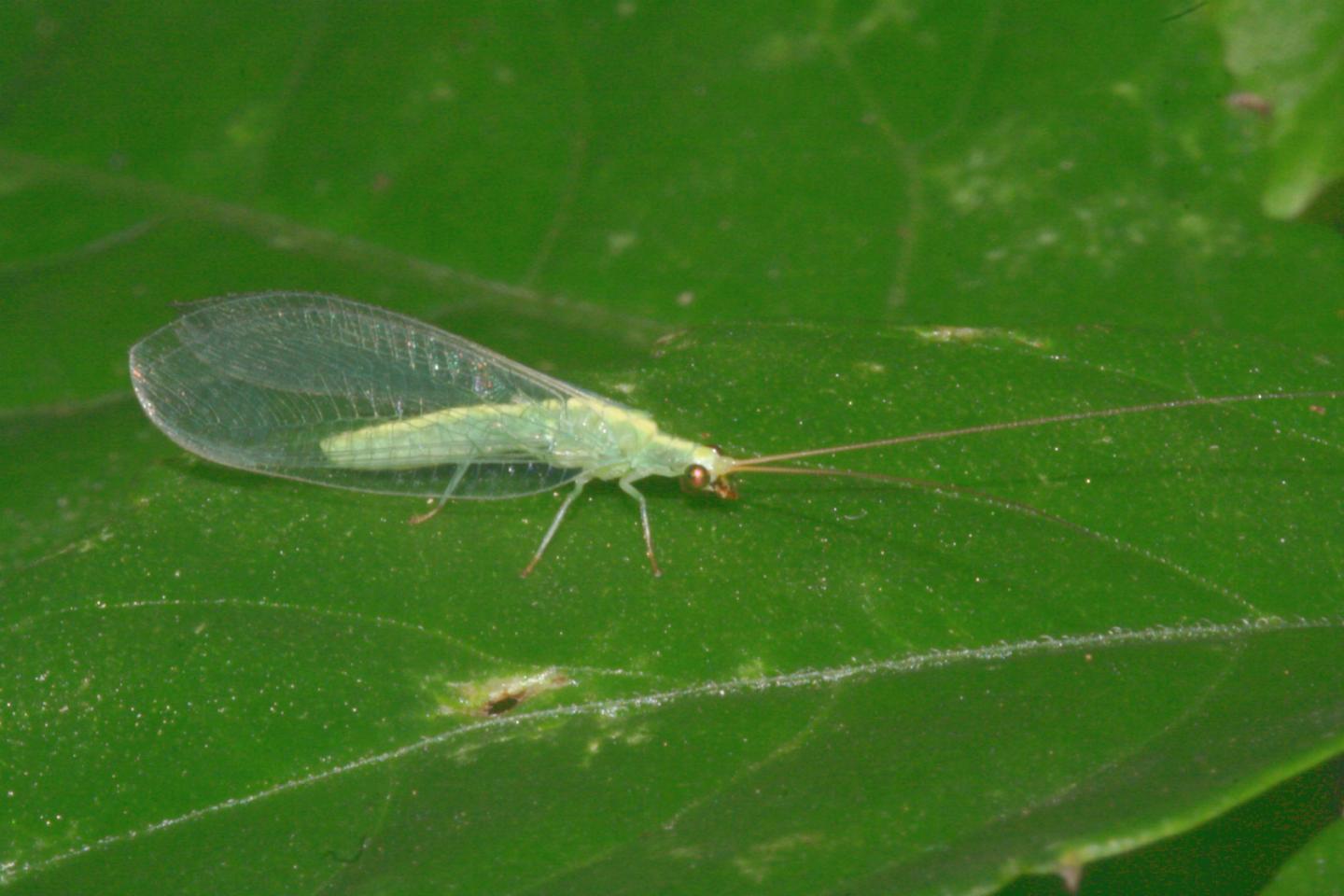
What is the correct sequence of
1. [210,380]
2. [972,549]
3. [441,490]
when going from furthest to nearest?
[210,380] < [441,490] < [972,549]

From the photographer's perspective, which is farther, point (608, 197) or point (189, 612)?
point (608, 197)

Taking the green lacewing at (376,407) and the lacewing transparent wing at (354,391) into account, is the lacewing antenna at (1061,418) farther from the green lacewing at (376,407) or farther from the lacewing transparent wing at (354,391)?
the lacewing transparent wing at (354,391)

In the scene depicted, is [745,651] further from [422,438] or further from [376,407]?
[376,407]

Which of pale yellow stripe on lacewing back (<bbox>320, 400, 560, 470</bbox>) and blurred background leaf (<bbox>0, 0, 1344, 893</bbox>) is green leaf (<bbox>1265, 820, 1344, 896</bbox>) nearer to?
blurred background leaf (<bbox>0, 0, 1344, 893</bbox>)

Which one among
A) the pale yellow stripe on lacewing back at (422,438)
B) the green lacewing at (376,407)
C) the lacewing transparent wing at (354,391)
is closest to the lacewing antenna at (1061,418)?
the green lacewing at (376,407)

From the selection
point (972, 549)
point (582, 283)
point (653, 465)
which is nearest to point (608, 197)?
point (582, 283)

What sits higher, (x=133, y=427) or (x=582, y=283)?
(x=582, y=283)

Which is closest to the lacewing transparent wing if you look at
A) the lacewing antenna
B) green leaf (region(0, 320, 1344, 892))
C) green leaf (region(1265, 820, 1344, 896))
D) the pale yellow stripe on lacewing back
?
the pale yellow stripe on lacewing back

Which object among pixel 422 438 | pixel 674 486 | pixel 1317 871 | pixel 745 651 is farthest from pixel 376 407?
pixel 1317 871

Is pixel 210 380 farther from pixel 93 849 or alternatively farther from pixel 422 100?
pixel 93 849
